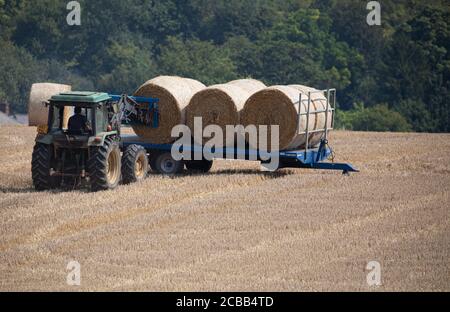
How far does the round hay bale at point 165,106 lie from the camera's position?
23.9 meters

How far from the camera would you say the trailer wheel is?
2423 centimetres

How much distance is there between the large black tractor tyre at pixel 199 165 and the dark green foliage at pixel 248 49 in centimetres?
3103

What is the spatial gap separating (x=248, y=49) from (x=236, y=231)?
44.2 meters

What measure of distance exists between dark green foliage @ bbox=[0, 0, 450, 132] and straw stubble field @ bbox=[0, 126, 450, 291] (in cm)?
3285

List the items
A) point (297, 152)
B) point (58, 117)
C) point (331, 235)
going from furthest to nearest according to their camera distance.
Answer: point (297, 152), point (58, 117), point (331, 235)

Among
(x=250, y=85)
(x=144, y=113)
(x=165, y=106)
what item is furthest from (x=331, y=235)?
(x=250, y=85)

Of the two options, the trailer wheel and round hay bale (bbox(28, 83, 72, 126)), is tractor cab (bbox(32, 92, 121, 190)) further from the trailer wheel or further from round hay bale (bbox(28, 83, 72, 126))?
round hay bale (bbox(28, 83, 72, 126))

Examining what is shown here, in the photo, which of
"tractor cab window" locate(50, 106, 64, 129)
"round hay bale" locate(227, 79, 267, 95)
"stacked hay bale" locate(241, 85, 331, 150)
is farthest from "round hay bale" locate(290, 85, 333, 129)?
"tractor cab window" locate(50, 106, 64, 129)

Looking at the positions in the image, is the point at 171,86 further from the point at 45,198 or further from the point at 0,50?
the point at 0,50

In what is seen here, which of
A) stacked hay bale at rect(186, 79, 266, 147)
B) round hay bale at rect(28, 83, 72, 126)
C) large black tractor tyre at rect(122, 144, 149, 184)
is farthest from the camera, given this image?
round hay bale at rect(28, 83, 72, 126)

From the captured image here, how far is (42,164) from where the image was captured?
2153cm

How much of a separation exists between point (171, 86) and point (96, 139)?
121 inches

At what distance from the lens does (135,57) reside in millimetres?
62969

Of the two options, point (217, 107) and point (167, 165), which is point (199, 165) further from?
point (217, 107)
